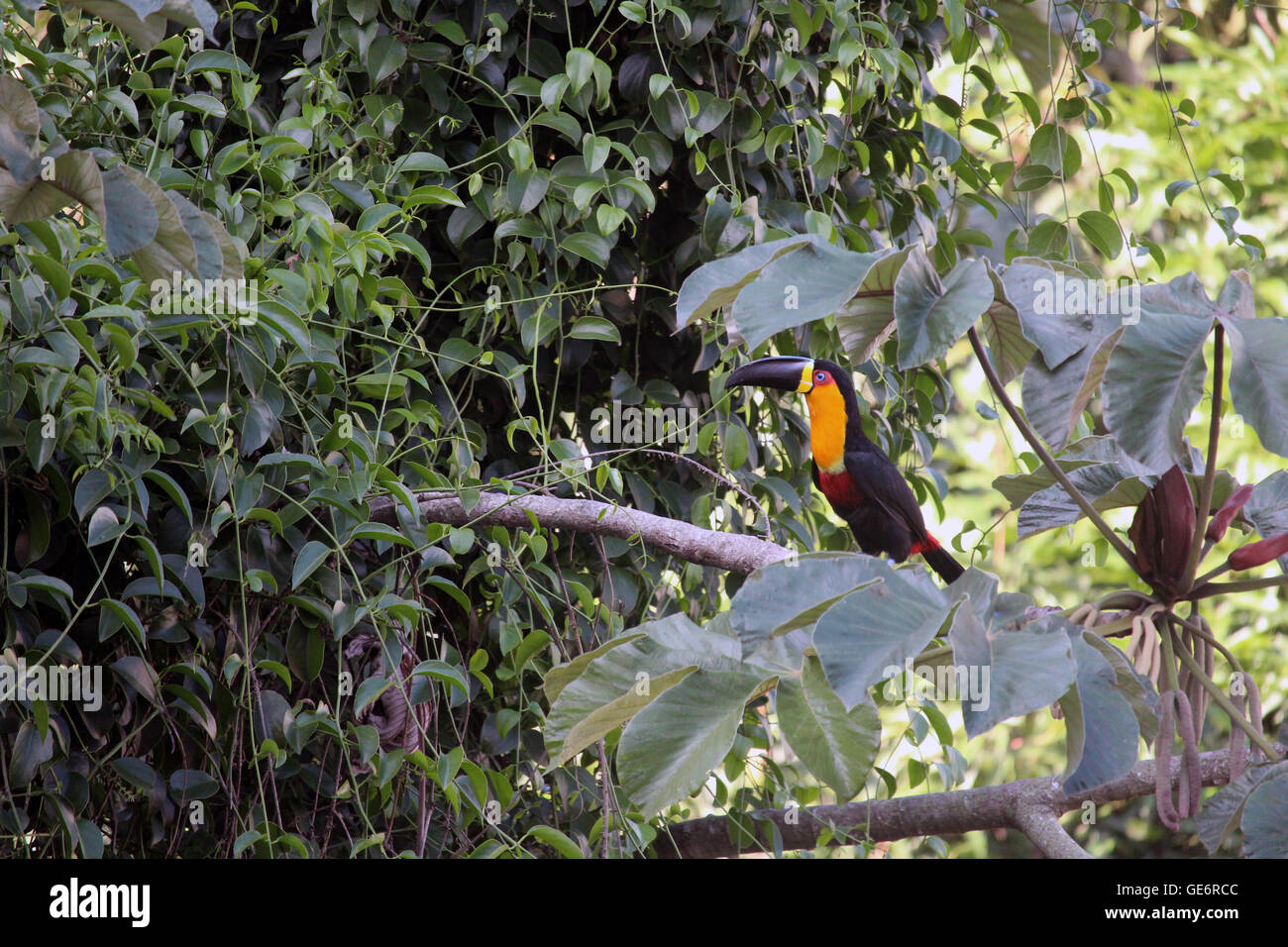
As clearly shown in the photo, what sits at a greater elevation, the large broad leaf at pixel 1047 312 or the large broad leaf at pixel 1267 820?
the large broad leaf at pixel 1047 312

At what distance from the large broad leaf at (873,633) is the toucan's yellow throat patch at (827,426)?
1.06 metres

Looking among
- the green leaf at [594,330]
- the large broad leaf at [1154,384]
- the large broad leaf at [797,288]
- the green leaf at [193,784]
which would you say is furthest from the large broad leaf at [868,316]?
the green leaf at [193,784]

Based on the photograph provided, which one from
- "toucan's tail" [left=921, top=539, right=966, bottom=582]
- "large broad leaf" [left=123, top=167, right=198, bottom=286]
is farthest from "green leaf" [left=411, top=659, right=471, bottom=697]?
"toucan's tail" [left=921, top=539, right=966, bottom=582]

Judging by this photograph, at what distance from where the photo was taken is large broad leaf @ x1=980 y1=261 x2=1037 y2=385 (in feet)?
2.96

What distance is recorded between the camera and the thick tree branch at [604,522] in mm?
1260

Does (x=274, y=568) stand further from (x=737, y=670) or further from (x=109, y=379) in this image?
(x=737, y=670)

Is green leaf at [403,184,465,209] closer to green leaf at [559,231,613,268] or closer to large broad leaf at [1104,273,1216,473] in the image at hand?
green leaf at [559,231,613,268]

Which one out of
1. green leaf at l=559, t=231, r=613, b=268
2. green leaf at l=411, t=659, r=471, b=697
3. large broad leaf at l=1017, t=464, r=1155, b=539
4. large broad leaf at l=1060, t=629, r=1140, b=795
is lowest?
large broad leaf at l=1060, t=629, r=1140, b=795

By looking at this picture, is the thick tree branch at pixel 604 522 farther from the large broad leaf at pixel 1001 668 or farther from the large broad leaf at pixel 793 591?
the large broad leaf at pixel 1001 668

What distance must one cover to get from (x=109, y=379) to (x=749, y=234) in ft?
2.70

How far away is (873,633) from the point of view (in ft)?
2.07

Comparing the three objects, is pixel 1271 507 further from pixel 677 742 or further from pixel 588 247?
pixel 588 247

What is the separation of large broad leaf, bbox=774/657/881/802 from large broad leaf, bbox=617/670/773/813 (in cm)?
3

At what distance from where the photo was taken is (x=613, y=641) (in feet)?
2.67
